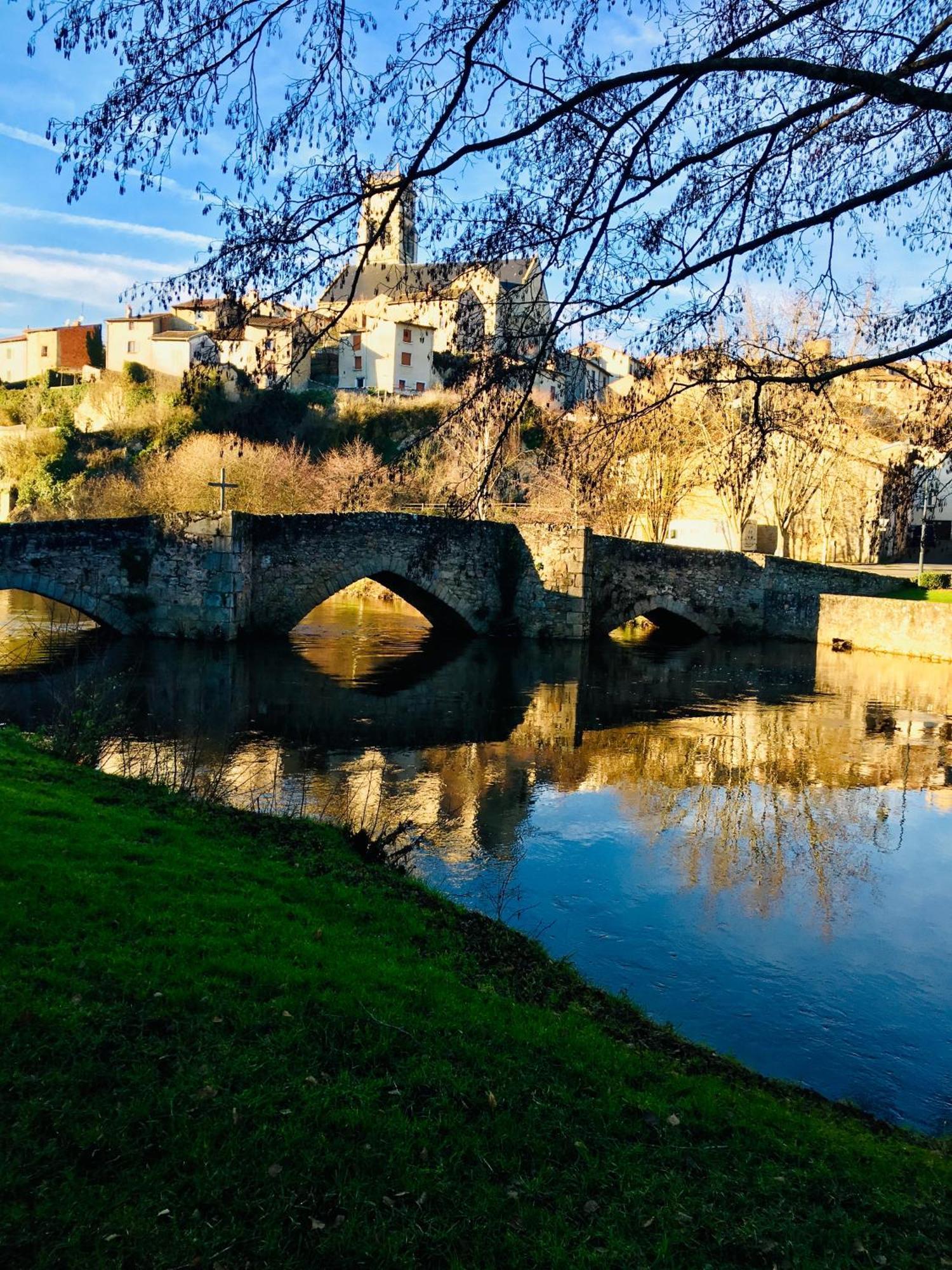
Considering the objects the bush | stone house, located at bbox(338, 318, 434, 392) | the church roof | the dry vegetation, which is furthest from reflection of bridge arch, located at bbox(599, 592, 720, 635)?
the bush

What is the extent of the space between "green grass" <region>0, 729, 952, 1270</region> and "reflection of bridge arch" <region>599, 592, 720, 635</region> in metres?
22.3

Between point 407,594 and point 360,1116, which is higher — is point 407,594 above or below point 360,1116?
above

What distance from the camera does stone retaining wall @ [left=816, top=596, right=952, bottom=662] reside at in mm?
25031

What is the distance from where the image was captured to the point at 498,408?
216 inches

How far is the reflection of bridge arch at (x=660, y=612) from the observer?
2741 centimetres

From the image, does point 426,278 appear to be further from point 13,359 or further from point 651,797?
point 13,359

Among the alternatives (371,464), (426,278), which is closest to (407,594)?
(371,464)

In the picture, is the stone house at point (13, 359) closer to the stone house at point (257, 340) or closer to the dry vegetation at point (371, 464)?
the dry vegetation at point (371, 464)

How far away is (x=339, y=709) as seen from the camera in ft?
49.9

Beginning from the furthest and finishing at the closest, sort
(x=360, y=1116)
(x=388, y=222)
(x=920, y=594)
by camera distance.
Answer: (x=920, y=594) → (x=388, y=222) → (x=360, y=1116)

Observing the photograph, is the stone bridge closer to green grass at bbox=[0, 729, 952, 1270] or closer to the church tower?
the church tower

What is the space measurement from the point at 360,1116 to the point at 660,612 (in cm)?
2708

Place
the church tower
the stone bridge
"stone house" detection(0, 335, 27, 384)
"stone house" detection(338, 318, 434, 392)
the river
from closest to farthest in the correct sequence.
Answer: the church tower
the river
the stone bridge
"stone house" detection(338, 318, 434, 392)
"stone house" detection(0, 335, 27, 384)

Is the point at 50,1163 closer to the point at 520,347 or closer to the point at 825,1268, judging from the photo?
the point at 825,1268
